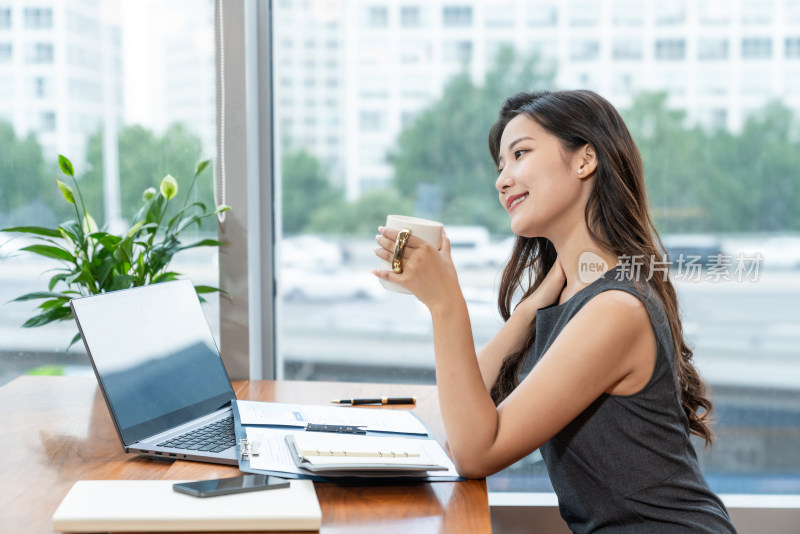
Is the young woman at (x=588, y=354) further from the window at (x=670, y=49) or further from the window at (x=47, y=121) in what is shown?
the window at (x=47, y=121)

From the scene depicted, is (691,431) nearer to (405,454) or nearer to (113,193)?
(405,454)

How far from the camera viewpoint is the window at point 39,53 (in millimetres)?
1760

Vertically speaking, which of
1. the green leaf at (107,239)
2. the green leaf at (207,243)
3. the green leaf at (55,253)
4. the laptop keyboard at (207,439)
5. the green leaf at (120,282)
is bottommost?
the laptop keyboard at (207,439)

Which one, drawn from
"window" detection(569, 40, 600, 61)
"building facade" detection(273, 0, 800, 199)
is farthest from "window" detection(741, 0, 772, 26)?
"window" detection(569, 40, 600, 61)

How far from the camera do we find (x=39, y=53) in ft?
5.79

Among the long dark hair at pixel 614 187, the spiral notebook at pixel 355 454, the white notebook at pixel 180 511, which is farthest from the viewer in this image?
the long dark hair at pixel 614 187

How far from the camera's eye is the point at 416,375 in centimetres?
185

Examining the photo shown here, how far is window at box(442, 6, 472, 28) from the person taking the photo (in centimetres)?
177

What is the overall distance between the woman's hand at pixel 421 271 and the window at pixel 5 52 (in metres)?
1.35

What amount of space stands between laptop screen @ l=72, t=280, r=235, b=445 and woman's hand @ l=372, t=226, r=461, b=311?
1.34ft

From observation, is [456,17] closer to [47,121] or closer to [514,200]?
[514,200]

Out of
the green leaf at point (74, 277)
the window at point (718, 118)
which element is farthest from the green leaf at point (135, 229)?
the window at point (718, 118)

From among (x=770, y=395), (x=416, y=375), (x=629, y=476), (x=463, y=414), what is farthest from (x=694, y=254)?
(x=463, y=414)

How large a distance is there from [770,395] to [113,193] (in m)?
1.79
